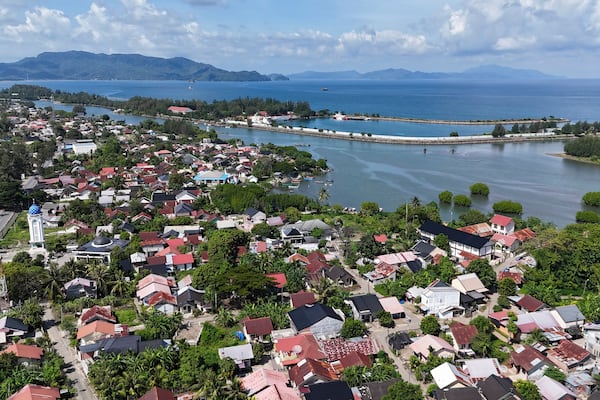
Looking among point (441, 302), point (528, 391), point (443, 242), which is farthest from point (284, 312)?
point (443, 242)

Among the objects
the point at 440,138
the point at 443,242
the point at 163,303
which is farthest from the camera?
the point at 440,138

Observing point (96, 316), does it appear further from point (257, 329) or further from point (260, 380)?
point (260, 380)

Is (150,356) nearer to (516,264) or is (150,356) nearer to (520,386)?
(520,386)

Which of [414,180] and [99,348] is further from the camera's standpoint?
[414,180]

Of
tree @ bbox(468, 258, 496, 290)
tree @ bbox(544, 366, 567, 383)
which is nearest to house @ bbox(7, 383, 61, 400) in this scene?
tree @ bbox(544, 366, 567, 383)

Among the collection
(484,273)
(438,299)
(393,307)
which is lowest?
(393,307)

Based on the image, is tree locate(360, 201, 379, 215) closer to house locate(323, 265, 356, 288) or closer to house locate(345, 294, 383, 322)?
house locate(323, 265, 356, 288)

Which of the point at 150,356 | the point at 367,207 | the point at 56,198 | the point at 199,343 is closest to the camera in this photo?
the point at 150,356

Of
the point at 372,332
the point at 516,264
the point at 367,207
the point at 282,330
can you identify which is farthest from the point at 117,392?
the point at 367,207
